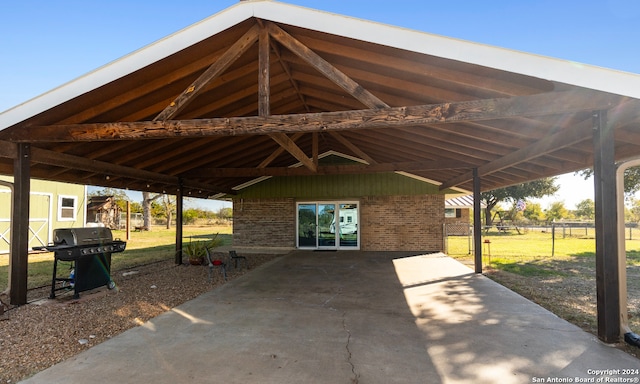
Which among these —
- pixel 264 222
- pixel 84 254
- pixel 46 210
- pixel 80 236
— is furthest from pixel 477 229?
pixel 46 210

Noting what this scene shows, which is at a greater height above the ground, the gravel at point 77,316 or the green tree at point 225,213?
the green tree at point 225,213

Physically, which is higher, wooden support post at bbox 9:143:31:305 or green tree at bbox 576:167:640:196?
green tree at bbox 576:167:640:196

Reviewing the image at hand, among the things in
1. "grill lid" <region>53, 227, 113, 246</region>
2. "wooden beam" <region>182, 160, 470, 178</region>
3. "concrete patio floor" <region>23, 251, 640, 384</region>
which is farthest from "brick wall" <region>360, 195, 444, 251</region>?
"grill lid" <region>53, 227, 113, 246</region>

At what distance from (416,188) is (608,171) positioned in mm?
9803

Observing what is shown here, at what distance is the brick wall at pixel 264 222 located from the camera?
48.1ft

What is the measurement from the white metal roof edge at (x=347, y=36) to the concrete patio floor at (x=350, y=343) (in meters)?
3.05

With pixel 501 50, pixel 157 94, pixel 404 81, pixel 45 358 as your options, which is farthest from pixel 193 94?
pixel 501 50

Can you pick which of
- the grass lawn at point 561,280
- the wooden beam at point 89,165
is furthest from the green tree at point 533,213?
the wooden beam at point 89,165

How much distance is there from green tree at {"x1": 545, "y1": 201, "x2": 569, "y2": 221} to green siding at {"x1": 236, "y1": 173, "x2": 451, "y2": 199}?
39.3 m

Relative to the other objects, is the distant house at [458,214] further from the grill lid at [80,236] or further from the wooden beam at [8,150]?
the wooden beam at [8,150]

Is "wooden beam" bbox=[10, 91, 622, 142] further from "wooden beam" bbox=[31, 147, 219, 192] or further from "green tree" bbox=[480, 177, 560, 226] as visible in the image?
"green tree" bbox=[480, 177, 560, 226]

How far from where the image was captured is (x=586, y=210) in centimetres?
4775

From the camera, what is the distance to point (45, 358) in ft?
11.8

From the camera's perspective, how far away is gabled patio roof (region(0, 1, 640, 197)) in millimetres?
3902
